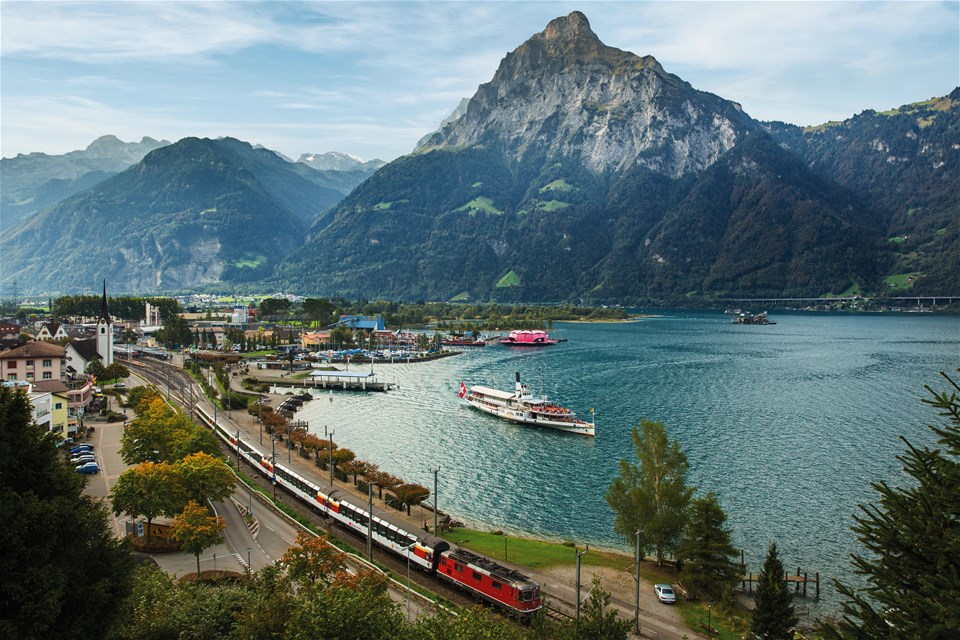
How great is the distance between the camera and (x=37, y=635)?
14.6m

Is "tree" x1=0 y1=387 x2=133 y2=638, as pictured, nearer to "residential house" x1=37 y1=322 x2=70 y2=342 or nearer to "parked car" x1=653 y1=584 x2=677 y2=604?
"parked car" x1=653 y1=584 x2=677 y2=604

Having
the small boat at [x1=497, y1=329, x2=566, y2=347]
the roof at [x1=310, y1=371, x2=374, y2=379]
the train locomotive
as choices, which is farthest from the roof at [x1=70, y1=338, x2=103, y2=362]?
the small boat at [x1=497, y1=329, x2=566, y2=347]

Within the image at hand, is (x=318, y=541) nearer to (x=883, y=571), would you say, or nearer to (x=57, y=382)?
(x=883, y=571)

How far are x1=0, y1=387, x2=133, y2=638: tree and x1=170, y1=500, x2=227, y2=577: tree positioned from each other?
14.7 m

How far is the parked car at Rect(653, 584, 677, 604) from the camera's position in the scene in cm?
3012

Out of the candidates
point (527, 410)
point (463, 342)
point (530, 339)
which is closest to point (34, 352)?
point (527, 410)

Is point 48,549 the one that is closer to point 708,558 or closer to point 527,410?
point 708,558

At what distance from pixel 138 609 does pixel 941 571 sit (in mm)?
21595

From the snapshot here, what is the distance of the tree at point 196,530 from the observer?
3108 cm

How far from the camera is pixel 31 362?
71.5 meters

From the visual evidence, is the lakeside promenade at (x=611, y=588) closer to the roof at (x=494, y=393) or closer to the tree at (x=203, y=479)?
the tree at (x=203, y=479)

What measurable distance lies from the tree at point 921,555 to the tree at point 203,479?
33802 mm

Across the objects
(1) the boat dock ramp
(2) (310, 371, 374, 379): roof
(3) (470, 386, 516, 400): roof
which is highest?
(3) (470, 386, 516, 400): roof

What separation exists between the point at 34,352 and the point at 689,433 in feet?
241
